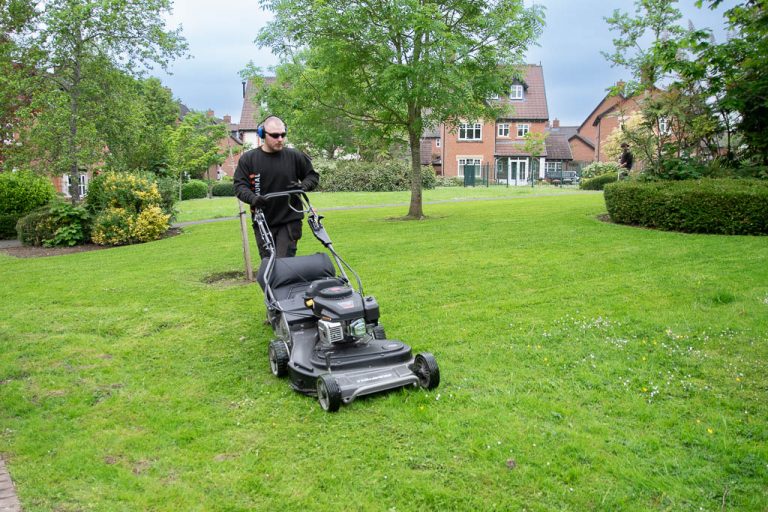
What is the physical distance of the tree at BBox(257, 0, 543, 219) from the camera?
44.1ft

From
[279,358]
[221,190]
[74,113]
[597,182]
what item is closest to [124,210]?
[74,113]

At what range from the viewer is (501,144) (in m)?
50.4

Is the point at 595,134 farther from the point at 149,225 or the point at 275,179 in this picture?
the point at 275,179

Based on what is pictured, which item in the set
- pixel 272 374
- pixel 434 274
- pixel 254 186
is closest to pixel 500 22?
pixel 434 274

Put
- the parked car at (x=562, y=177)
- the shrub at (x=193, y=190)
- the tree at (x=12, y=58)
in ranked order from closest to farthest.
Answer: the tree at (x=12, y=58)
the shrub at (x=193, y=190)
the parked car at (x=562, y=177)

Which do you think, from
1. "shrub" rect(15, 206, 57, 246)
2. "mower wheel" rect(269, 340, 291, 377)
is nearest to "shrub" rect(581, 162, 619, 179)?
"shrub" rect(15, 206, 57, 246)

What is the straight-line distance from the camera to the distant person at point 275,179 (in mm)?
5996

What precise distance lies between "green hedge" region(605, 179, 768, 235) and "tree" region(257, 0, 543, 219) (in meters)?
4.67

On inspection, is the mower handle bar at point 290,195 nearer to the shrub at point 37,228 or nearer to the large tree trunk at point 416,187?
the large tree trunk at point 416,187

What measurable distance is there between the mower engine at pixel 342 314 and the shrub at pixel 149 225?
11864mm

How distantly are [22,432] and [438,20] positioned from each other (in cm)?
1173

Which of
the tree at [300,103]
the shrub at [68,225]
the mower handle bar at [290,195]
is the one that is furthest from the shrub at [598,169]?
the mower handle bar at [290,195]

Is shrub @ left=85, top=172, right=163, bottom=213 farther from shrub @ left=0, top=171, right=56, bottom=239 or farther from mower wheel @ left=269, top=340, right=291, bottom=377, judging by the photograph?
mower wheel @ left=269, top=340, right=291, bottom=377

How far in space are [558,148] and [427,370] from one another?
55.1 m
